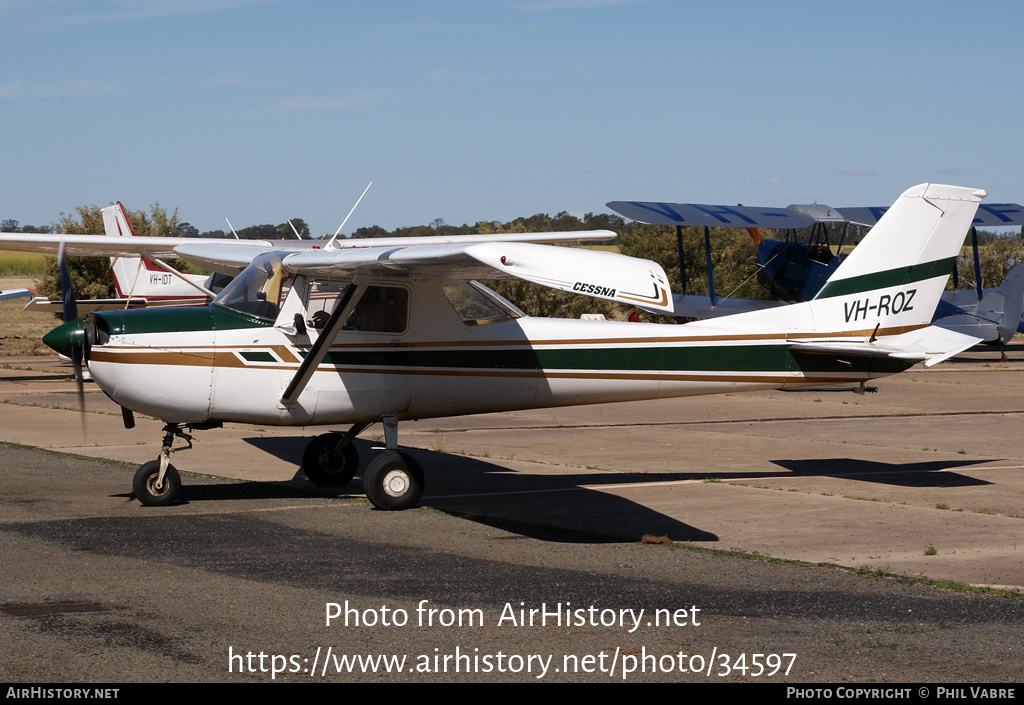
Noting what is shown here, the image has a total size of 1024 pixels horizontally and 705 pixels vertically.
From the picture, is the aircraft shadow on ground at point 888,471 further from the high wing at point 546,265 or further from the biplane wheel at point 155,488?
the biplane wheel at point 155,488

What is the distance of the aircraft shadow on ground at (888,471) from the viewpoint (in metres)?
11.2

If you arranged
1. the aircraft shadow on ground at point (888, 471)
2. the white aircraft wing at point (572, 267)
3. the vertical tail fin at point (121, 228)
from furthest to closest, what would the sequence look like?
1. the vertical tail fin at point (121, 228)
2. the aircraft shadow on ground at point (888, 471)
3. the white aircraft wing at point (572, 267)

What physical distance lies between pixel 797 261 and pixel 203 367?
21.0 m

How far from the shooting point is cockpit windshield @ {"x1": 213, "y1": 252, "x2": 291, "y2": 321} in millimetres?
9750

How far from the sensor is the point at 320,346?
30.9 feet

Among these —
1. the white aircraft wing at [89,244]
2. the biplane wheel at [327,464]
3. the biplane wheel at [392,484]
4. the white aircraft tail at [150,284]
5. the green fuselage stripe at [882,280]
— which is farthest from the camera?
the white aircraft tail at [150,284]

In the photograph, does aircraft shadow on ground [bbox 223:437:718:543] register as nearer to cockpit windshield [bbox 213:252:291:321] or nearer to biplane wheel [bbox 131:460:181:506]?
biplane wheel [bbox 131:460:181:506]

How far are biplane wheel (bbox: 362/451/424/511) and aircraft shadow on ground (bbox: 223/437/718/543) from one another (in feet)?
1.36

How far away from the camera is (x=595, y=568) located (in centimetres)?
747

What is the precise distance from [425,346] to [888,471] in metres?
5.50

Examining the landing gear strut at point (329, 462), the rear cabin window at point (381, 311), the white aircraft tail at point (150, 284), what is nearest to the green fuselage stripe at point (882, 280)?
the rear cabin window at point (381, 311)

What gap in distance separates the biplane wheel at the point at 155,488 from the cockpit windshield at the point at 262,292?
1592 mm
